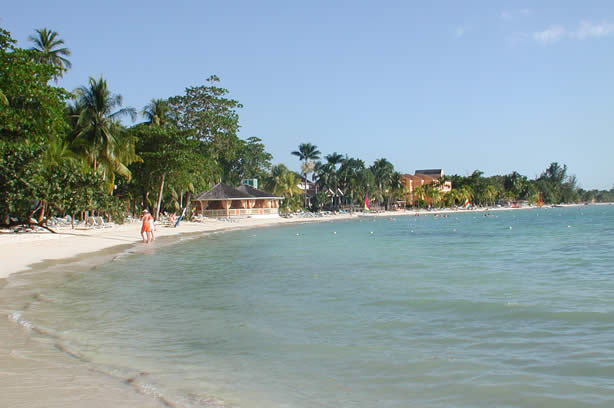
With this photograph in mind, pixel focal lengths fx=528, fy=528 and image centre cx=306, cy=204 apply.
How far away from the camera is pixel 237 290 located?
35.2 ft

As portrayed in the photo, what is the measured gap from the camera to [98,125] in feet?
101

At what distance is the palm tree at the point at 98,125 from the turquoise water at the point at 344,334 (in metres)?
19.2

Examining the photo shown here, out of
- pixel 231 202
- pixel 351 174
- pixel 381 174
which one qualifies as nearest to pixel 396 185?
pixel 381 174

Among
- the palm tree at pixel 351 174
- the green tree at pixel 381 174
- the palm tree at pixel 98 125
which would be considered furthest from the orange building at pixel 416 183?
the palm tree at pixel 98 125

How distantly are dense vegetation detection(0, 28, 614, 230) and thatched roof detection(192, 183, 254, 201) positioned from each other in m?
2.50

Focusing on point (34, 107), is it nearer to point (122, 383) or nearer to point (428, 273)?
point (428, 273)

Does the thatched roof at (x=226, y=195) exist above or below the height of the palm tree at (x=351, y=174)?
below

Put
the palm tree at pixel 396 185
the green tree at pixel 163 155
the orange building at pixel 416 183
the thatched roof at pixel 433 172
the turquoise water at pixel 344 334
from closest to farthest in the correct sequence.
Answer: the turquoise water at pixel 344 334 → the green tree at pixel 163 155 → the palm tree at pixel 396 185 → the orange building at pixel 416 183 → the thatched roof at pixel 433 172

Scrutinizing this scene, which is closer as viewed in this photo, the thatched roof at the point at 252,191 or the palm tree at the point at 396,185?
the thatched roof at the point at 252,191

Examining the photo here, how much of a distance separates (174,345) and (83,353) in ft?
3.29

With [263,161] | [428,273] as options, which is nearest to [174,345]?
[428,273]

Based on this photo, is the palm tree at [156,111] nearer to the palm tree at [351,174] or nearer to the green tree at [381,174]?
the palm tree at [351,174]

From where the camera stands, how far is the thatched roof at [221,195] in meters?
52.5

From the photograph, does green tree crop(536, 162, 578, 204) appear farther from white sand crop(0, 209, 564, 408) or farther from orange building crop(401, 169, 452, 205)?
white sand crop(0, 209, 564, 408)
